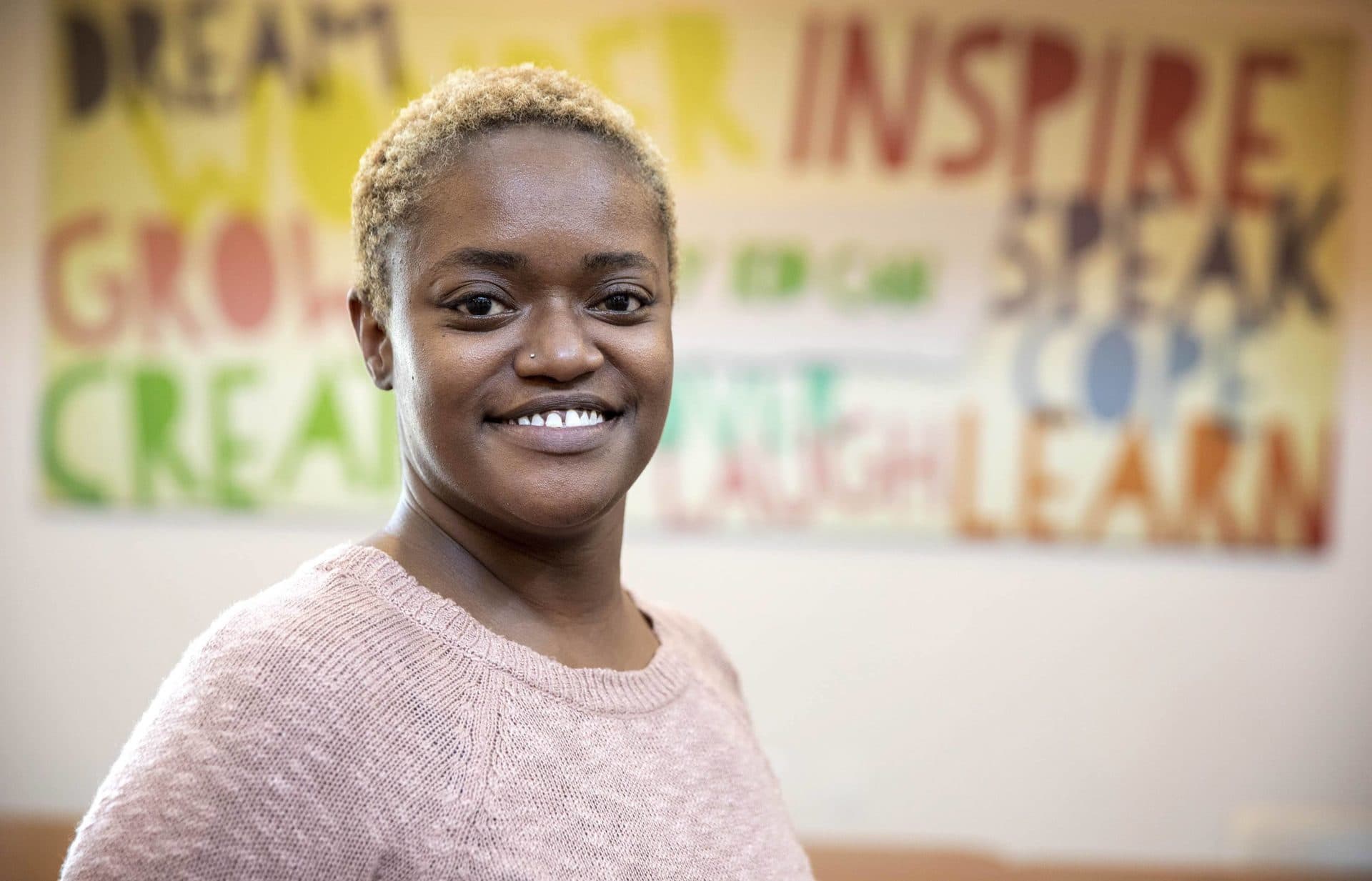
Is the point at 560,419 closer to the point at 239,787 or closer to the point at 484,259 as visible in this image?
the point at 484,259

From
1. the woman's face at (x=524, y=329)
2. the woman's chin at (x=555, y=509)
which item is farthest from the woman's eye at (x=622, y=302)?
the woman's chin at (x=555, y=509)

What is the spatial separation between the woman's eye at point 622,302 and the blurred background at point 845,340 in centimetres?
194

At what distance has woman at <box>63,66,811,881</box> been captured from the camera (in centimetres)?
73

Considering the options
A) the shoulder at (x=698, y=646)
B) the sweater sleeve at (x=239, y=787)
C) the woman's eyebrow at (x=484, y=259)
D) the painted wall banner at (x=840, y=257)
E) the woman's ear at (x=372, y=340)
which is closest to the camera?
the sweater sleeve at (x=239, y=787)

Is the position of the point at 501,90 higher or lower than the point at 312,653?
higher

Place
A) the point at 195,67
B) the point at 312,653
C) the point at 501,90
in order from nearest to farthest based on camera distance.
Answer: the point at 312,653, the point at 501,90, the point at 195,67

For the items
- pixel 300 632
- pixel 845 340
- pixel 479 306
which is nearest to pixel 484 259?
pixel 479 306

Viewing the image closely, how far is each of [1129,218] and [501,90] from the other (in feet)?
7.62

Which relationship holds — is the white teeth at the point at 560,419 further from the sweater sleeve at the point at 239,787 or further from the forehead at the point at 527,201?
the sweater sleeve at the point at 239,787

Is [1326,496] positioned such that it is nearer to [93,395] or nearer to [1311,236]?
[1311,236]

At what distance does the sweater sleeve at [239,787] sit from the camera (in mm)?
708

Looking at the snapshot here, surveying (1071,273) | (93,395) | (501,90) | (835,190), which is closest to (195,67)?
(93,395)

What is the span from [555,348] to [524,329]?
0.03m

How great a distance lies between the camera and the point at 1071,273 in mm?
2879
